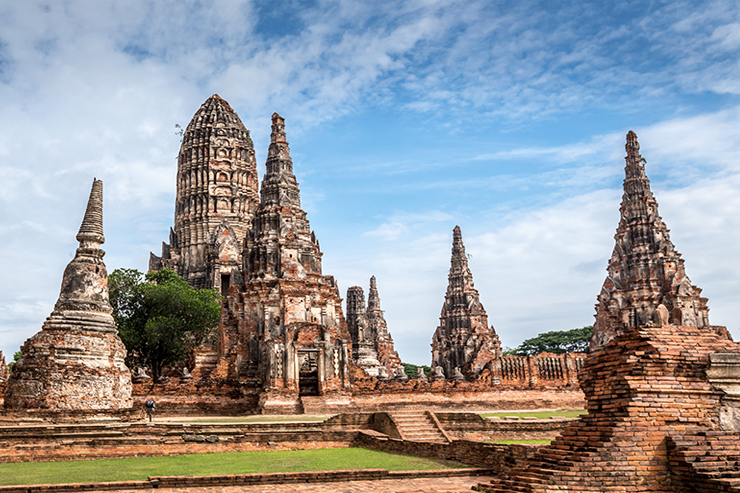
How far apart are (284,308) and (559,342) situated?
4864 cm

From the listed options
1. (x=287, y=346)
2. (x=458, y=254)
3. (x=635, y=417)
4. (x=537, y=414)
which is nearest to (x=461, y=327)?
(x=458, y=254)

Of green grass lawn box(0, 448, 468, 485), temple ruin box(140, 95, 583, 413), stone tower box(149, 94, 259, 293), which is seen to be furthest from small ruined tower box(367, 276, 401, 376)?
green grass lawn box(0, 448, 468, 485)

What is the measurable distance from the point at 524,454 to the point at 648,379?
2.91 metres

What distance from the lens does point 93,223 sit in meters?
21.5

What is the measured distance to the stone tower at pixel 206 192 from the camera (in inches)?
2266

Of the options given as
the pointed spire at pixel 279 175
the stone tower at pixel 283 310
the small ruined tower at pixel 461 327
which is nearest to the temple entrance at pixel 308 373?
the stone tower at pixel 283 310

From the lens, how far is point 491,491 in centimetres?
959

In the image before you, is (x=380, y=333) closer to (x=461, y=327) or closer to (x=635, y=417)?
(x=461, y=327)

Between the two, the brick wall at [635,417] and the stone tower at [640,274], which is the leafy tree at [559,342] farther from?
the brick wall at [635,417]

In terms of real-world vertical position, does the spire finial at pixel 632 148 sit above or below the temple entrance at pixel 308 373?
above

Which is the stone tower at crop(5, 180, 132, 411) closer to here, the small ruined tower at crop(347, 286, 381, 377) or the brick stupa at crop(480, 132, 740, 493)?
the brick stupa at crop(480, 132, 740, 493)

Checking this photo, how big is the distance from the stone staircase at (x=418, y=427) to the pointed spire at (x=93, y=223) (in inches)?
399

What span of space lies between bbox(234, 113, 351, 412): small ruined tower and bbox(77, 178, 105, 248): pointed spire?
9361 millimetres

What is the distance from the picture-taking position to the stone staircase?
750 inches
